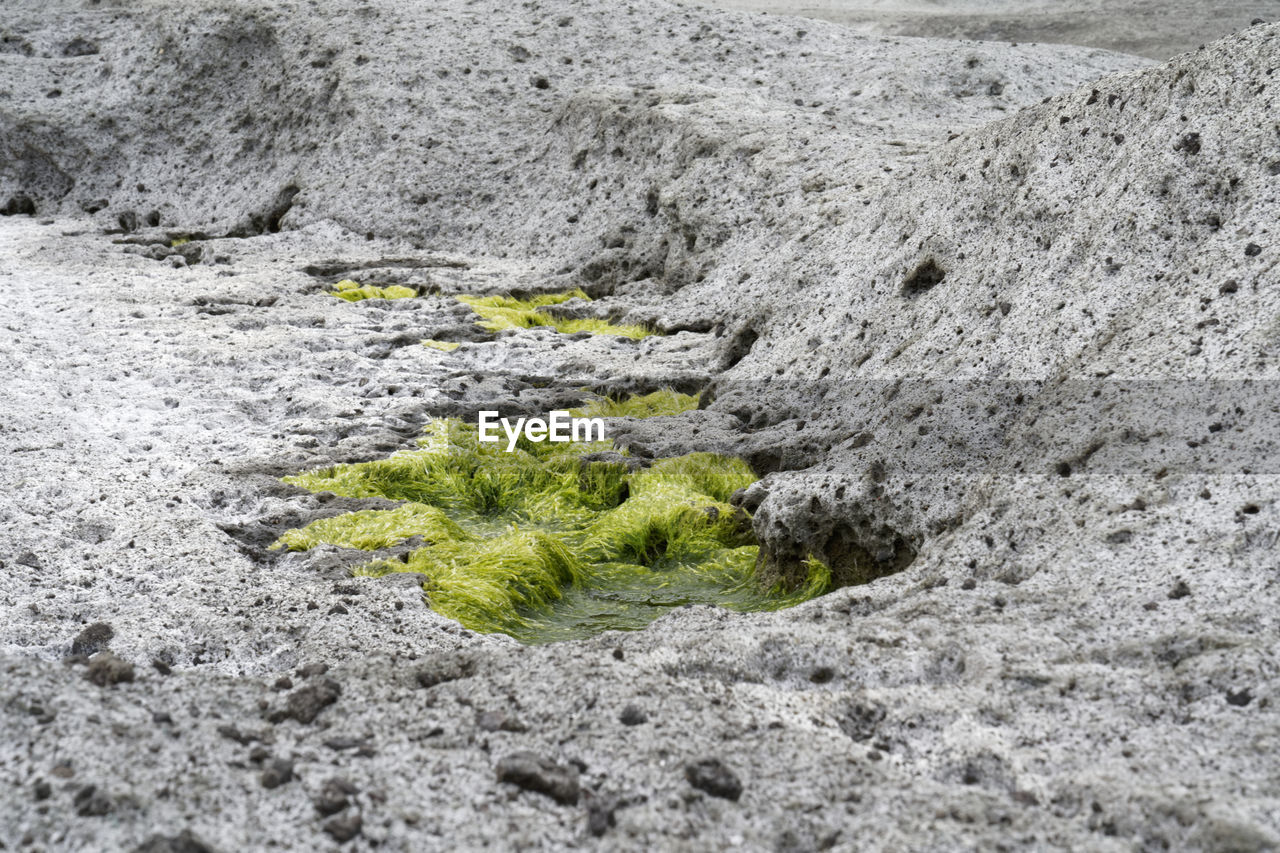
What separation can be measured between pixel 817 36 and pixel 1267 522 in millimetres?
13117

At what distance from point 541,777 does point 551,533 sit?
3560 millimetres

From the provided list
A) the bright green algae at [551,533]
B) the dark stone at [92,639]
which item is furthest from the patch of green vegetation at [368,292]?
the dark stone at [92,639]

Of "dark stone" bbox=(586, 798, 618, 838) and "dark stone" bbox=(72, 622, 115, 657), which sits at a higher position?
"dark stone" bbox=(586, 798, 618, 838)

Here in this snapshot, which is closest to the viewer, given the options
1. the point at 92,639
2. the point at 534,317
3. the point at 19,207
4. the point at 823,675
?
the point at 823,675

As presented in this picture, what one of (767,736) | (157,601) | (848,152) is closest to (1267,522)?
(767,736)

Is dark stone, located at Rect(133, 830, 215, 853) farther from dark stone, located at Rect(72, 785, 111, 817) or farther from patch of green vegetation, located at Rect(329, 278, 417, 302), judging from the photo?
patch of green vegetation, located at Rect(329, 278, 417, 302)

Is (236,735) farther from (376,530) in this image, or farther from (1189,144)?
(1189,144)

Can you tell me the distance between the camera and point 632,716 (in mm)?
3512

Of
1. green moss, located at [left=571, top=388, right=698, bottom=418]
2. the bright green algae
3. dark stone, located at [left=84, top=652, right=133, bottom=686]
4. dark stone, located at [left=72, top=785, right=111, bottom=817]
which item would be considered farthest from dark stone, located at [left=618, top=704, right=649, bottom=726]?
green moss, located at [left=571, top=388, right=698, bottom=418]

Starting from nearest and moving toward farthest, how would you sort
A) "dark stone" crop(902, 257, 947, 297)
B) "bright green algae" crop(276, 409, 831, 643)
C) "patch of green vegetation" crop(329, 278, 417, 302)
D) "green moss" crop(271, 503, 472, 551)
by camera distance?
1. "bright green algae" crop(276, 409, 831, 643)
2. "green moss" crop(271, 503, 472, 551)
3. "dark stone" crop(902, 257, 947, 297)
4. "patch of green vegetation" crop(329, 278, 417, 302)

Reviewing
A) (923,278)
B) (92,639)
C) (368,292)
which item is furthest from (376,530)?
(368,292)

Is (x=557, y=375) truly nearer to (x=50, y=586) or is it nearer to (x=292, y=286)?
(x=292, y=286)

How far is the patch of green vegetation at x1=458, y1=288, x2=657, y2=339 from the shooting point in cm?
1025

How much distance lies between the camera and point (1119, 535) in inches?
168
